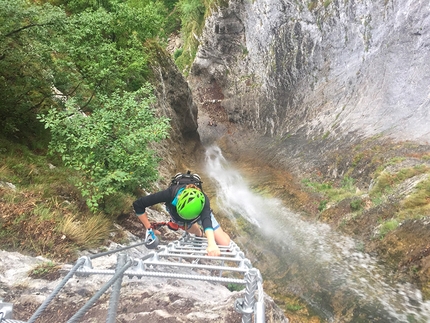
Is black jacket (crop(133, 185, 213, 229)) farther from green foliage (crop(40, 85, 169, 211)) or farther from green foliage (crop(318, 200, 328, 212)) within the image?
green foliage (crop(318, 200, 328, 212))

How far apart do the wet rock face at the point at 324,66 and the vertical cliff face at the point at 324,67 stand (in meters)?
0.06

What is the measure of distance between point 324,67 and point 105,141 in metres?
21.6

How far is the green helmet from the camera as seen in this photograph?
4316mm

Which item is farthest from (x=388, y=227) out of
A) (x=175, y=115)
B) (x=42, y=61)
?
(x=175, y=115)

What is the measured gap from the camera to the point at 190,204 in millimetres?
4312

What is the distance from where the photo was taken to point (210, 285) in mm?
4859

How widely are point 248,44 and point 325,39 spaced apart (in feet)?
32.6

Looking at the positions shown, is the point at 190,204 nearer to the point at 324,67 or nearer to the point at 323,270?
the point at 323,270

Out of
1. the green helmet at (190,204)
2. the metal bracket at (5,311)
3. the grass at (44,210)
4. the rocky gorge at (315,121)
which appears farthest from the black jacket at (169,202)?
the metal bracket at (5,311)

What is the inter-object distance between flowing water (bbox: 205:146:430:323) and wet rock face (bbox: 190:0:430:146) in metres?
7.58

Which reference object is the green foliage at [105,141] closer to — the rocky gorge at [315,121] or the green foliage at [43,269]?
the green foliage at [43,269]

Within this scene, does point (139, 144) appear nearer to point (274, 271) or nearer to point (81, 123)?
point (81, 123)

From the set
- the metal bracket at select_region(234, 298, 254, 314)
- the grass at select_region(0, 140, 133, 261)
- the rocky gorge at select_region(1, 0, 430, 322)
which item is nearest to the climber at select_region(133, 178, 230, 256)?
the rocky gorge at select_region(1, 0, 430, 322)

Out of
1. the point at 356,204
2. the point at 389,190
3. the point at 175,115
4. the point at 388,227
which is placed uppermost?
the point at 175,115
